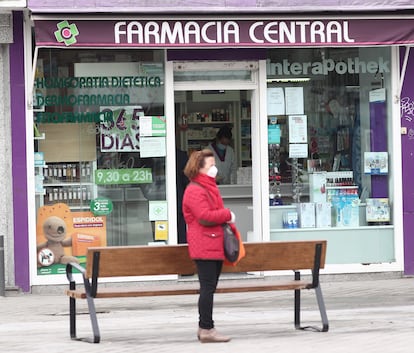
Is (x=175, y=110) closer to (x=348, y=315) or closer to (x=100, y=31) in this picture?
(x=100, y=31)

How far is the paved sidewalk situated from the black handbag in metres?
0.75

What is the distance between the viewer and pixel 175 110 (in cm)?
1452

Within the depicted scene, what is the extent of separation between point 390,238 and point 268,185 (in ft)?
5.80

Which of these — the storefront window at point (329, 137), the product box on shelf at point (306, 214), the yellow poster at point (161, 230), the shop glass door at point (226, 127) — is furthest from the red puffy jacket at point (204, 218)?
the product box on shelf at point (306, 214)

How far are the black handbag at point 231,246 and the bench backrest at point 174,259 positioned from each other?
1.73ft

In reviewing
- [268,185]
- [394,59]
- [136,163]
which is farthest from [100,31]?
[394,59]

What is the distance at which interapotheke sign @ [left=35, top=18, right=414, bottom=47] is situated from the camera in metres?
12.7

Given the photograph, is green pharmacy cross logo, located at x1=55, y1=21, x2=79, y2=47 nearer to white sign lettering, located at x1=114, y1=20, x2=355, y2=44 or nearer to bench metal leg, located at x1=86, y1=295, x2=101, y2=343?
white sign lettering, located at x1=114, y1=20, x2=355, y2=44

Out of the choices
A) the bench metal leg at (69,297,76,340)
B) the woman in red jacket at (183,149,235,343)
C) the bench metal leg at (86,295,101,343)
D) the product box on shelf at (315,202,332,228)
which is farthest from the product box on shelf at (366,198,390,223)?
the bench metal leg at (86,295,101,343)

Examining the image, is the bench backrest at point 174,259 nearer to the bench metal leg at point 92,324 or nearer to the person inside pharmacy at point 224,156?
the bench metal leg at point 92,324

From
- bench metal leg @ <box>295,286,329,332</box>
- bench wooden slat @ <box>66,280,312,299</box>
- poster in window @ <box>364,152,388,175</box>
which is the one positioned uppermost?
poster in window @ <box>364,152,388,175</box>

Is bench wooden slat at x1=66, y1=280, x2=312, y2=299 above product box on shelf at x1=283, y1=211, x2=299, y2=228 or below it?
below

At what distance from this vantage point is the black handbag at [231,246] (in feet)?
30.1

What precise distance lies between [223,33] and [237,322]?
3913 millimetres
